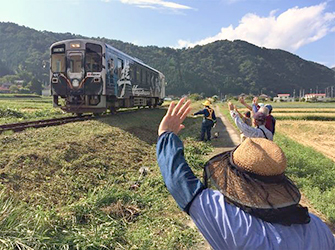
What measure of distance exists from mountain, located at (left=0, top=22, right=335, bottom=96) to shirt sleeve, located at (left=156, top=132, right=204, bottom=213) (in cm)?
9472

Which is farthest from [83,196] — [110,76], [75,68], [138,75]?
[138,75]

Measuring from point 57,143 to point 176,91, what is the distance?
89.9m

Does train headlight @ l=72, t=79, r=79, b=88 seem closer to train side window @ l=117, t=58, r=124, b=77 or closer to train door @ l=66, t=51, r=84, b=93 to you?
train door @ l=66, t=51, r=84, b=93

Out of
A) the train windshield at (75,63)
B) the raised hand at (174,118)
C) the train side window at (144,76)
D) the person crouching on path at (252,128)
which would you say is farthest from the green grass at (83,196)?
the train side window at (144,76)

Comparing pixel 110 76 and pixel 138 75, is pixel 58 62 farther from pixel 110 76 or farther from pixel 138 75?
pixel 138 75

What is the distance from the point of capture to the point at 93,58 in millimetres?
12352

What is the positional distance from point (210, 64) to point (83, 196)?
439ft

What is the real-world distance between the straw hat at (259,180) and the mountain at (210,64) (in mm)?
94821

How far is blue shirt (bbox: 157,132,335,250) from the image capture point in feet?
4.17

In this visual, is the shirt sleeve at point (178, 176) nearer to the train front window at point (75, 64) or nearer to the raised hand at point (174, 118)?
the raised hand at point (174, 118)

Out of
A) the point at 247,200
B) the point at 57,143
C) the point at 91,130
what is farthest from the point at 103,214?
the point at 91,130

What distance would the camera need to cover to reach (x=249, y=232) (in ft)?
4.17

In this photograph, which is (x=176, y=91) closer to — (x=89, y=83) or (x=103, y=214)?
(x=89, y=83)

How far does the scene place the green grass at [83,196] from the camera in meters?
3.24
